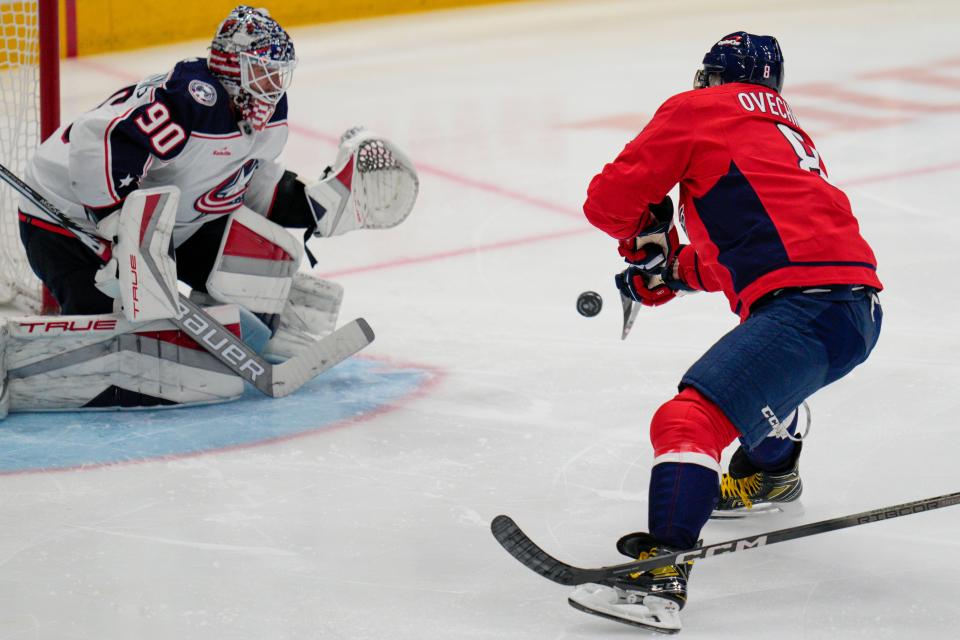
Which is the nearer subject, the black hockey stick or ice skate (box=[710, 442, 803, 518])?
the black hockey stick

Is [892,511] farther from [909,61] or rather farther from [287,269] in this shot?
[909,61]

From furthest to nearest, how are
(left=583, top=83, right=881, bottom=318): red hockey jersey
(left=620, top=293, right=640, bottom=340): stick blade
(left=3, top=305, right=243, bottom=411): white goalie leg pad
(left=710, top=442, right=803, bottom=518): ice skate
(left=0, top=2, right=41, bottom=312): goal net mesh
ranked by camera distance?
(left=0, top=2, right=41, bottom=312): goal net mesh < (left=3, top=305, right=243, bottom=411): white goalie leg pad < (left=620, top=293, right=640, bottom=340): stick blade < (left=710, top=442, right=803, bottom=518): ice skate < (left=583, top=83, right=881, bottom=318): red hockey jersey

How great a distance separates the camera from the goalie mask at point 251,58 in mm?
3078

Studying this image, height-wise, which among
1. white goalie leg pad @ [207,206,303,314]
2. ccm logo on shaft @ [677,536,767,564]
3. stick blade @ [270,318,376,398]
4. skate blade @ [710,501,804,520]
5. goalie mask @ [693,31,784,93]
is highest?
goalie mask @ [693,31,784,93]

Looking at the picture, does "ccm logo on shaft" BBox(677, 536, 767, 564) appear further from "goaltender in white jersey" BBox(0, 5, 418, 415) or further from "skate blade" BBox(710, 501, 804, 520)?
"goaltender in white jersey" BBox(0, 5, 418, 415)

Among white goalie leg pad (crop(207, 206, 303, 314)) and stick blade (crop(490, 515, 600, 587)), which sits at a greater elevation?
white goalie leg pad (crop(207, 206, 303, 314))

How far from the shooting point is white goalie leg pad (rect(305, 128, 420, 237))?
3.52 metres

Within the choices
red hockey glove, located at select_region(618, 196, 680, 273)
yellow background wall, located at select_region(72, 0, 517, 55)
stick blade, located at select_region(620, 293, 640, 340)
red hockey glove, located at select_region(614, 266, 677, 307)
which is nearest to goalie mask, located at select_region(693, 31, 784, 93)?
red hockey glove, located at select_region(618, 196, 680, 273)

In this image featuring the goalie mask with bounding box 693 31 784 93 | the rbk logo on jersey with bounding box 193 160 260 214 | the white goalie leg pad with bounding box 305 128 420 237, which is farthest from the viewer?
the white goalie leg pad with bounding box 305 128 420 237

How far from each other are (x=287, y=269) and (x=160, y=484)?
0.73 meters

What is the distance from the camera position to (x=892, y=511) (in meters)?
2.35

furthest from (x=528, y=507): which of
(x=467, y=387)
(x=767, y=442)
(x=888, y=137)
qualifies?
(x=888, y=137)

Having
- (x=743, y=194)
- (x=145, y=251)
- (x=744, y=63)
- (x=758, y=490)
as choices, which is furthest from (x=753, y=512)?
(x=145, y=251)

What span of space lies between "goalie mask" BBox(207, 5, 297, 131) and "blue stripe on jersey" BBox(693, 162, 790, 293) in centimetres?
109
